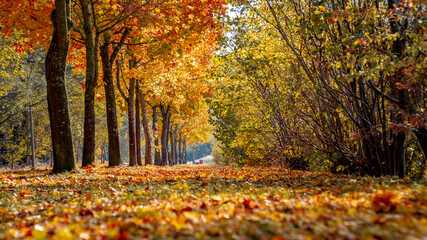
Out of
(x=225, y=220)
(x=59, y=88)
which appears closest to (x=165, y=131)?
(x=59, y=88)

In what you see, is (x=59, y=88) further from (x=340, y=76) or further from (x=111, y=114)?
(x=340, y=76)

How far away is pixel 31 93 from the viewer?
2144 cm

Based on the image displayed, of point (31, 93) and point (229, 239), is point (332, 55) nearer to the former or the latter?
point (229, 239)

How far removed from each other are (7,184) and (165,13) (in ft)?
22.5

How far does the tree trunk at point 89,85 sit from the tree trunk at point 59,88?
183 cm

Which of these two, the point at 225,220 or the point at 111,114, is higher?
the point at 111,114

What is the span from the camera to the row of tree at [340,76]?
4617mm

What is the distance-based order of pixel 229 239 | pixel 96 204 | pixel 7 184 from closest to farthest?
1. pixel 229 239
2. pixel 96 204
3. pixel 7 184

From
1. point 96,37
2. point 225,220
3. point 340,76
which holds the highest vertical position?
point 96,37

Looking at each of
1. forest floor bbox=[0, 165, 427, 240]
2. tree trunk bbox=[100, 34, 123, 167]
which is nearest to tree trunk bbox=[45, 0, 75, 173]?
tree trunk bbox=[100, 34, 123, 167]

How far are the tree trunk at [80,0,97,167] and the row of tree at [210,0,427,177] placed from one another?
4536 millimetres

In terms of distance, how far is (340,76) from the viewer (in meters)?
5.69

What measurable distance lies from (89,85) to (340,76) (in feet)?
27.5

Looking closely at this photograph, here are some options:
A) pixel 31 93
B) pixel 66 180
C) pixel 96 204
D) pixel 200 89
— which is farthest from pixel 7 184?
pixel 31 93
